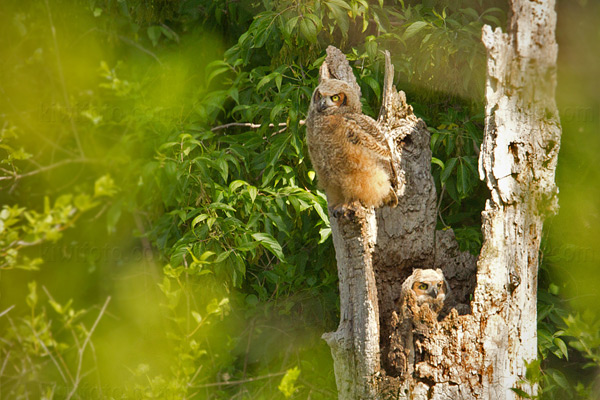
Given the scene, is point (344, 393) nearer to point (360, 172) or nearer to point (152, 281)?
point (360, 172)

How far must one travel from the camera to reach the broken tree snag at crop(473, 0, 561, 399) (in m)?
2.32

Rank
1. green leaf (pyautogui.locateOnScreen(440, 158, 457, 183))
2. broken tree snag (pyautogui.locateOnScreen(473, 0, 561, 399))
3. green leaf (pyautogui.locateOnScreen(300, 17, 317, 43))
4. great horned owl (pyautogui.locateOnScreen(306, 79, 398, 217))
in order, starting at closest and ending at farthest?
broken tree snag (pyautogui.locateOnScreen(473, 0, 561, 399)), great horned owl (pyautogui.locateOnScreen(306, 79, 398, 217)), green leaf (pyautogui.locateOnScreen(300, 17, 317, 43)), green leaf (pyautogui.locateOnScreen(440, 158, 457, 183))

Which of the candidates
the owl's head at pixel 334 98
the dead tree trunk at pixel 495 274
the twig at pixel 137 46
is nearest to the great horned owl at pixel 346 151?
the owl's head at pixel 334 98

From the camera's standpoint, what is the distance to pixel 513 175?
2383 mm

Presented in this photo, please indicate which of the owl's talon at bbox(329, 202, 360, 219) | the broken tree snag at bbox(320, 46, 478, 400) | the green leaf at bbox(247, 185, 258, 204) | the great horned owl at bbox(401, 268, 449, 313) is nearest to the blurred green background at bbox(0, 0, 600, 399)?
the green leaf at bbox(247, 185, 258, 204)

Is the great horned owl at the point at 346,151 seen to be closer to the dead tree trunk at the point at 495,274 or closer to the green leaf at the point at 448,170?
the dead tree trunk at the point at 495,274

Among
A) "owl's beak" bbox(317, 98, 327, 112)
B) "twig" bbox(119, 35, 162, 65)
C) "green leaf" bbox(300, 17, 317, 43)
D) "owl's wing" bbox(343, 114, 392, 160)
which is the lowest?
"owl's wing" bbox(343, 114, 392, 160)

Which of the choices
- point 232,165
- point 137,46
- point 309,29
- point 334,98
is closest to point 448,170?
point 334,98

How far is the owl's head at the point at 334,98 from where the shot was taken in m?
2.67

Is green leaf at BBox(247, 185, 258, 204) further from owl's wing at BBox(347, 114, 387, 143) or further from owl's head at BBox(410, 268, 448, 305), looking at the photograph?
owl's head at BBox(410, 268, 448, 305)

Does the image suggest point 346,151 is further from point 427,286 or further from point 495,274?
point 495,274

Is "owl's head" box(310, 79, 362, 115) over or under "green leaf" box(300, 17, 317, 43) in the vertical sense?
under

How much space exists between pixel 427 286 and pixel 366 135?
74 centimetres

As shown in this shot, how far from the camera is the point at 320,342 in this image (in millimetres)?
3721
